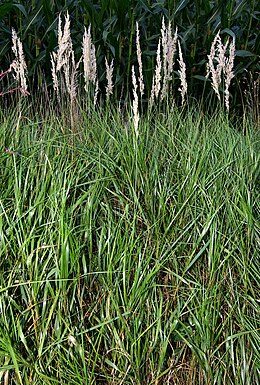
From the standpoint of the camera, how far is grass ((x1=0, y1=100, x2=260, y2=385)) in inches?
77.6

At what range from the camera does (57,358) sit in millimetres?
1952

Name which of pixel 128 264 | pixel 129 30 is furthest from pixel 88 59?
pixel 129 30

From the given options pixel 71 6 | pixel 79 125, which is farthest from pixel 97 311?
pixel 71 6

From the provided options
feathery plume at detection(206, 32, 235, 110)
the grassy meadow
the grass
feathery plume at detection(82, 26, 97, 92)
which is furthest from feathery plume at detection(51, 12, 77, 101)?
feathery plume at detection(206, 32, 235, 110)

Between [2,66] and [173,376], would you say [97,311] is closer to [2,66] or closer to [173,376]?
[173,376]

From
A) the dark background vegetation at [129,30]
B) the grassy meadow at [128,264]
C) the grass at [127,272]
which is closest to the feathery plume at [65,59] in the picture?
the grassy meadow at [128,264]

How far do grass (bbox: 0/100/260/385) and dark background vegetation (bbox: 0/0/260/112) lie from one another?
189 cm

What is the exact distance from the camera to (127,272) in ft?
6.83

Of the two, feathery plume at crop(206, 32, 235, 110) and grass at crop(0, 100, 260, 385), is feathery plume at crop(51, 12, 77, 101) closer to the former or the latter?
grass at crop(0, 100, 260, 385)

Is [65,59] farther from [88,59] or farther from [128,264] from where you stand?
Result: [128,264]

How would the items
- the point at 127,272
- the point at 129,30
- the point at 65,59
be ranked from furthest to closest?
the point at 129,30, the point at 65,59, the point at 127,272

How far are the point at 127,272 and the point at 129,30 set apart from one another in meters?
2.64

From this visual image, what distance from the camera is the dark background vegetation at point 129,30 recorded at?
4238 millimetres

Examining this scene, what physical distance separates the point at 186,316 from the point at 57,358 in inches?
17.0
